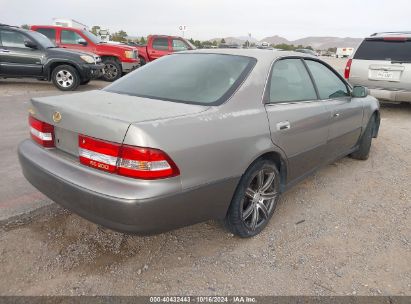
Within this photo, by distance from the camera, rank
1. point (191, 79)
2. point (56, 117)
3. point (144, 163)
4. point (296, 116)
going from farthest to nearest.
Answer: point (296, 116)
point (191, 79)
point (56, 117)
point (144, 163)

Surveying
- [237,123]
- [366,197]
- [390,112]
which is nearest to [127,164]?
[237,123]

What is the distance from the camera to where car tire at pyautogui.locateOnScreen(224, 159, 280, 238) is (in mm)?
2617

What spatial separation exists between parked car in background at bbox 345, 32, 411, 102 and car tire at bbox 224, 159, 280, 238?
5700 millimetres

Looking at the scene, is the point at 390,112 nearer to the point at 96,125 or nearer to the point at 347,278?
the point at 347,278

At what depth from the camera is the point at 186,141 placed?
212cm

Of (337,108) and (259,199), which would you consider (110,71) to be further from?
(259,199)

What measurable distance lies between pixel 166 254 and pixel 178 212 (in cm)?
62

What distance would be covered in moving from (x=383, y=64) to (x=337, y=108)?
4.58 m

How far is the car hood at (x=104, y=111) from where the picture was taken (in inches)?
80.7

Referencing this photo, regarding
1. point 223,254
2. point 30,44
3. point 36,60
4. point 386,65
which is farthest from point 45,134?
point 30,44

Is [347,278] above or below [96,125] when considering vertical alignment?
below

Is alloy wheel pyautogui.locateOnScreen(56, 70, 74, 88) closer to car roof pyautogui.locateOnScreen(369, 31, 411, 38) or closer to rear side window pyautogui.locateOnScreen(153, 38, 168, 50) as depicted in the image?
rear side window pyautogui.locateOnScreen(153, 38, 168, 50)

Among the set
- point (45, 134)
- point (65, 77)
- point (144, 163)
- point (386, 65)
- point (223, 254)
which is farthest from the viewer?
point (65, 77)

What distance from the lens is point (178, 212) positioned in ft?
7.08
